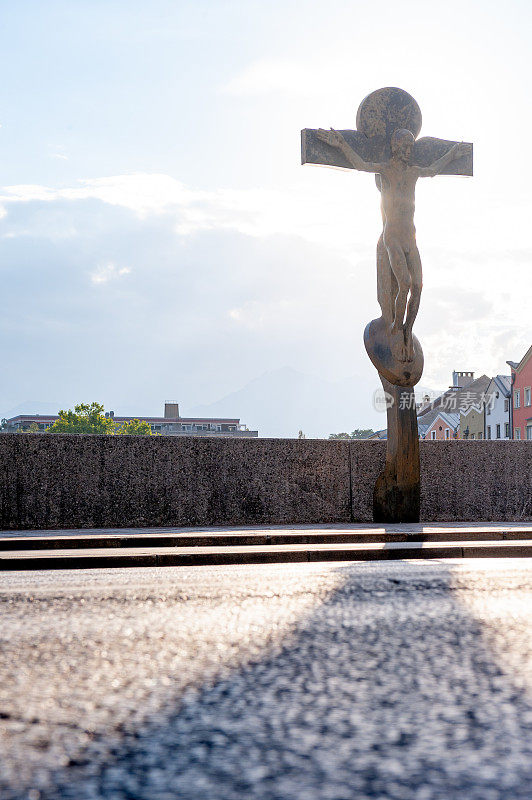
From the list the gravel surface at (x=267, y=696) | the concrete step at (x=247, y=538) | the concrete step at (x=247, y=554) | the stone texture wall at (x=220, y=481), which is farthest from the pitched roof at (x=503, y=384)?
the gravel surface at (x=267, y=696)

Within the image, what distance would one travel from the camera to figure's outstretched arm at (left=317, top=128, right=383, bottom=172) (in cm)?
1225

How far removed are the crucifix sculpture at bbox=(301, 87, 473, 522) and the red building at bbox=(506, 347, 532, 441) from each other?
53635 mm

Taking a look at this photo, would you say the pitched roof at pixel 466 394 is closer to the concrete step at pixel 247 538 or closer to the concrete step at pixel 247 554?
the concrete step at pixel 247 538

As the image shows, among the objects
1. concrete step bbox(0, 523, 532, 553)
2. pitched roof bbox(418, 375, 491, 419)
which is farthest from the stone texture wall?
pitched roof bbox(418, 375, 491, 419)

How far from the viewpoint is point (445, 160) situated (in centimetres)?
1280

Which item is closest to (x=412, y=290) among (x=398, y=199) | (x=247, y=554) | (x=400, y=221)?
(x=400, y=221)

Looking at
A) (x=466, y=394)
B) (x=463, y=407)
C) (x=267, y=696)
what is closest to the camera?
(x=267, y=696)

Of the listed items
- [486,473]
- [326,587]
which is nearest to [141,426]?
[486,473]

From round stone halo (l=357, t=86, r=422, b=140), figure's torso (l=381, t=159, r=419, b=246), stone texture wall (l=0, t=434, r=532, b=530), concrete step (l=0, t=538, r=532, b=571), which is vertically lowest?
concrete step (l=0, t=538, r=532, b=571)

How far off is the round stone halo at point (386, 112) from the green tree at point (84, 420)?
95.0 m

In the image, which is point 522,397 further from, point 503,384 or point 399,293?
point 399,293

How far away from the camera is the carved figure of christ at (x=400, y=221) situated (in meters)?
12.1

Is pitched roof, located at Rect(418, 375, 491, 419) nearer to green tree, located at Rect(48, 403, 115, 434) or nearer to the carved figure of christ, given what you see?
green tree, located at Rect(48, 403, 115, 434)

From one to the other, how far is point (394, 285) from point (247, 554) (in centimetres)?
521
